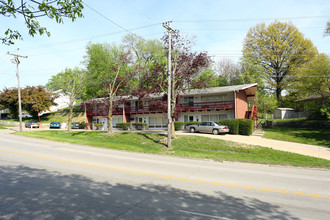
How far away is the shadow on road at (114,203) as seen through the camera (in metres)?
4.86

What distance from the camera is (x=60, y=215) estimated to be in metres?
4.77

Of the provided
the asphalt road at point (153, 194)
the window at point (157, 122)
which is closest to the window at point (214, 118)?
the window at point (157, 122)

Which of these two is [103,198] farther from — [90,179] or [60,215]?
[90,179]

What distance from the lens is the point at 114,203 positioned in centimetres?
546

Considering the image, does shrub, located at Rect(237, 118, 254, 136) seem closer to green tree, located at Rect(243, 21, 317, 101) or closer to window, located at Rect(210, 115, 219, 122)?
window, located at Rect(210, 115, 219, 122)

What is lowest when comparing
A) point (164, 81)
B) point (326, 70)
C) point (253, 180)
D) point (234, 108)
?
point (253, 180)

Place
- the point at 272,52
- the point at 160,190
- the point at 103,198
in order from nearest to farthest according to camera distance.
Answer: the point at 103,198 < the point at 160,190 < the point at 272,52

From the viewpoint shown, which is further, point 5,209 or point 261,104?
point 261,104

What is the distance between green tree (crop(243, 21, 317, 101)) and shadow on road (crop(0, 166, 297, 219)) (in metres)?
43.2

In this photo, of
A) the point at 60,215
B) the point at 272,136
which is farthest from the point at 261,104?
the point at 60,215

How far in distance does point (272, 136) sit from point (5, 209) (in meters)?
26.4

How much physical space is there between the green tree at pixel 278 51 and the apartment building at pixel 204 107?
414 inches

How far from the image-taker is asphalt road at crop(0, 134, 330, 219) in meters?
4.99

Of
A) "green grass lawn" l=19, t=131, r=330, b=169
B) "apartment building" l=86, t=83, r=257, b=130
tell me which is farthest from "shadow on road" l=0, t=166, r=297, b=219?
"apartment building" l=86, t=83, r=257, b=130
